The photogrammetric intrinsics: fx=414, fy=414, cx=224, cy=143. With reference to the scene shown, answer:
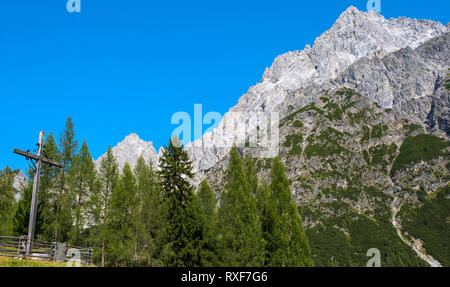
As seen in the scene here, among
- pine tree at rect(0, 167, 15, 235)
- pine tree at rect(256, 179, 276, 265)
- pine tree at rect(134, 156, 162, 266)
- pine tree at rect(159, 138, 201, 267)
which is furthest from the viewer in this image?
pine tree at rect(0, 167, 15, 235)

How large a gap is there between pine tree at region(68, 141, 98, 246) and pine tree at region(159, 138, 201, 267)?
1540 cm

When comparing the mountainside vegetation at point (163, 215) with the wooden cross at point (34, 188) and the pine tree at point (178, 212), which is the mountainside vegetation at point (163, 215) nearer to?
the pine tree at point (178, 212)

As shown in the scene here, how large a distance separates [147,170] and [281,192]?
20.7 meters

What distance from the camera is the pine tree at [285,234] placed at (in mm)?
46250

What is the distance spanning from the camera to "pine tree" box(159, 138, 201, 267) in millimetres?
43219

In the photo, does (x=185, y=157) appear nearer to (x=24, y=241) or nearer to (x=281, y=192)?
(x=281, y=192)

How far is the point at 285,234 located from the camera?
1871 inches

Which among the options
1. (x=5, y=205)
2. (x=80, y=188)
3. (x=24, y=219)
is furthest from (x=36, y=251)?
(x=5, y=205)

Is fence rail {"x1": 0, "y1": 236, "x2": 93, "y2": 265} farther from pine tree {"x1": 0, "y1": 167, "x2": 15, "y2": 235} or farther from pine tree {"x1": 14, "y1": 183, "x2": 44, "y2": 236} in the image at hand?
pine tree {"x1": 0, "y1": 167, "x2": 15, "y2": 235}

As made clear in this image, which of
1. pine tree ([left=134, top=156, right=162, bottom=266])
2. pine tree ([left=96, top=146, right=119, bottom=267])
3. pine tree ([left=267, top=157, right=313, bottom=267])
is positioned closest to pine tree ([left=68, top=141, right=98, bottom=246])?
pine tree ([left=96, top=146, right=119, bottom=267])
